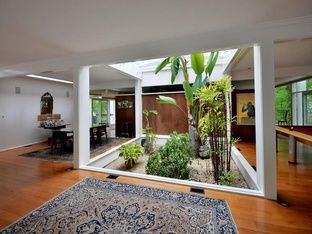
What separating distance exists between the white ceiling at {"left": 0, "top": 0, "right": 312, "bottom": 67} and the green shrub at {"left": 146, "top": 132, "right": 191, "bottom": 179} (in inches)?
90.7

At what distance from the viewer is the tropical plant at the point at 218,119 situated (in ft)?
10.3

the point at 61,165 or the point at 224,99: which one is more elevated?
the point at 224,99

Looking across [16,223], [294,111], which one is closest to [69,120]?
[16,223]

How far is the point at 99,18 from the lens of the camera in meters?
2.15

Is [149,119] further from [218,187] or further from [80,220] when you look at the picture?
[80,220]

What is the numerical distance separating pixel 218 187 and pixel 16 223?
103 inches

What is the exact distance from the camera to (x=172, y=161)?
11.8 ft

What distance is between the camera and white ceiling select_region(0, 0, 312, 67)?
73.7 inches

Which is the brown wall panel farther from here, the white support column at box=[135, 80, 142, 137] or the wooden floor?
the wooden floor

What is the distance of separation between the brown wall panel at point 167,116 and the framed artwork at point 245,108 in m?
2.04

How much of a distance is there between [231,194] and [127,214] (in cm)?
151

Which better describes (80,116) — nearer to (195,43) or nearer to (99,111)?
(195,43)

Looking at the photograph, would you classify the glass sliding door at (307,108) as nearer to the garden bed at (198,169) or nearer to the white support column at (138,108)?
the garden bed at (198,169)

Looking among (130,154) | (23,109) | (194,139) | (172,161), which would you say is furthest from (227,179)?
(23,109)
